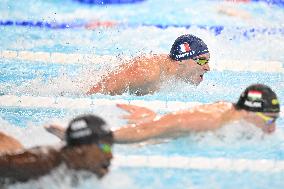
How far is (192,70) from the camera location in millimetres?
4242

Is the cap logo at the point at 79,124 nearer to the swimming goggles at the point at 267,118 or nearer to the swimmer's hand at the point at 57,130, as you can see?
the swimmer's hand at the point at 57,130

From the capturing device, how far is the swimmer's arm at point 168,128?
297 cm

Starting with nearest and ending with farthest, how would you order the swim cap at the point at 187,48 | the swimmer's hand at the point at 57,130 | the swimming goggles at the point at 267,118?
the swimmer's hand at the point at 57,130 → the swimming goggles at the point at 267,118 → the swim cap at the point at 187,48

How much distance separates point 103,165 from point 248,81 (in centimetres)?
254

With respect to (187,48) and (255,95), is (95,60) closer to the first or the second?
(187,48)

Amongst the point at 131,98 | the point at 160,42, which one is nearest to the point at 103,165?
the point at 131,98

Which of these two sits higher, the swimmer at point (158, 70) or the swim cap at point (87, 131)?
the swimmer at point (158, 70)

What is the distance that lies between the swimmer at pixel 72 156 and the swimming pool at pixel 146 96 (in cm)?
6

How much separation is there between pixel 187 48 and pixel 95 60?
129 centimetres

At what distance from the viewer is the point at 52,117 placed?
11.7 feet

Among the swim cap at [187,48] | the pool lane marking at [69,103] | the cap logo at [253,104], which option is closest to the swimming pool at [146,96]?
the pool lane marking at [69,103]

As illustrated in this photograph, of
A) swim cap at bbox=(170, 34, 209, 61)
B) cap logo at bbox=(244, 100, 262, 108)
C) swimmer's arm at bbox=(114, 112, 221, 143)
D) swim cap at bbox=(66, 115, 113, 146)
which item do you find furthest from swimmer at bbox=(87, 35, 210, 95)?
swim cap at bbox=(66, 115, 113, 146)

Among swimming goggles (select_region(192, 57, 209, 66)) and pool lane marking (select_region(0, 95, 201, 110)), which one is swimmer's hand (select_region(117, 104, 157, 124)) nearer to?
pool lane marking (select_region(0, 95, 201, 110))

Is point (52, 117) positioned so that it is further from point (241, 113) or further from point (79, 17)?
point (79, 17)
